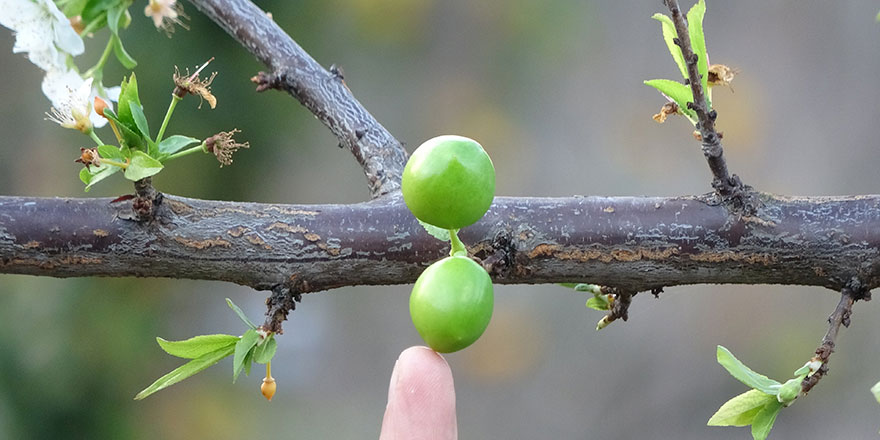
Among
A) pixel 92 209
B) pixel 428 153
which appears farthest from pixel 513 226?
pixel 92 209

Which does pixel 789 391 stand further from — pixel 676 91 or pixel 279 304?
pixel 279 304

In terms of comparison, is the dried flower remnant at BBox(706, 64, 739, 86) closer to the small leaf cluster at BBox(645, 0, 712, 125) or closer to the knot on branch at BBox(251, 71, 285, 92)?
the small leaf cluster at BBox(645, 0, 712, 125)

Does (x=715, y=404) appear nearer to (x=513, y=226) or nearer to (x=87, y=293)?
(x=87, y=293)

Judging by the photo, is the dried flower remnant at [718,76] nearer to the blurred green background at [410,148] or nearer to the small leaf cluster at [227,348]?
the small leaf cluster at [227,348]

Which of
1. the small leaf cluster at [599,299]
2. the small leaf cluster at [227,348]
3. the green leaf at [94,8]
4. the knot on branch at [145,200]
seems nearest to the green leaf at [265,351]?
the small leaf cluster at [227,348]

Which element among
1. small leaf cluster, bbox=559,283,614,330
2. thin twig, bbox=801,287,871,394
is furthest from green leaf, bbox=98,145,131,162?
thin twig, bbox=801,287,871,394

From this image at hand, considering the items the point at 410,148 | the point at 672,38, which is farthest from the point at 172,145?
the point at 410,148
